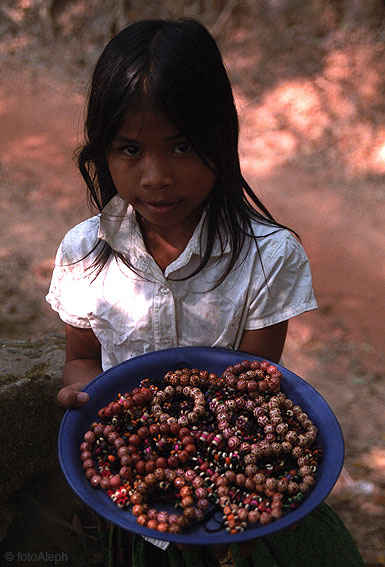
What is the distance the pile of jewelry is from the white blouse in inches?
9.5

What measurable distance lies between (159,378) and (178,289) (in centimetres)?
31

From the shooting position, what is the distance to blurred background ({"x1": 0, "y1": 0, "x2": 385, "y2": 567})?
3.51 m

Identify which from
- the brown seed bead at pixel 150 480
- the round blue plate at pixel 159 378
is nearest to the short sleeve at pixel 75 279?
the round blue plate at pixel 159 378

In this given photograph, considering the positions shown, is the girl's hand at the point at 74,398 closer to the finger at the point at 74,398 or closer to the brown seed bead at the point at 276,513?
the finger at the point at 74,398

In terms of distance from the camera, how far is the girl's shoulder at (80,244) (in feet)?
6.19

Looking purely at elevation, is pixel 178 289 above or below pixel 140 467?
above

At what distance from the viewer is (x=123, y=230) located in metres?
1.83

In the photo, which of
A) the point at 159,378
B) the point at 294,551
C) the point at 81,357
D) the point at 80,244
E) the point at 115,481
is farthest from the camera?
the point at 81,357

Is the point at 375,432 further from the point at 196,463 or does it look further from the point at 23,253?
the point at 23,253

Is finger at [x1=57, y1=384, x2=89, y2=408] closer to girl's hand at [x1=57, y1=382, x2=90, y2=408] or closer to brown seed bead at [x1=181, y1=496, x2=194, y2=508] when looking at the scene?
girl's hand at [x1=57, y1=382, x2=90, y2=408]

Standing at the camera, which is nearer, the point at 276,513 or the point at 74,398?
the point at 276,513

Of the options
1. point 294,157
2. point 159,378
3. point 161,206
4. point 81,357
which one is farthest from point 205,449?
point 294,157

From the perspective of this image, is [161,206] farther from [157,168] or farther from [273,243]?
[273,243]

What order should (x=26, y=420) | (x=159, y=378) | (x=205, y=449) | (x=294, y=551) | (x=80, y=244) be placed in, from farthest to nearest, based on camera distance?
(x=26, y=420) < (x=80, y=244) < (x=294, y=551) < (x=159, y=378) < (x=205, y=449)
